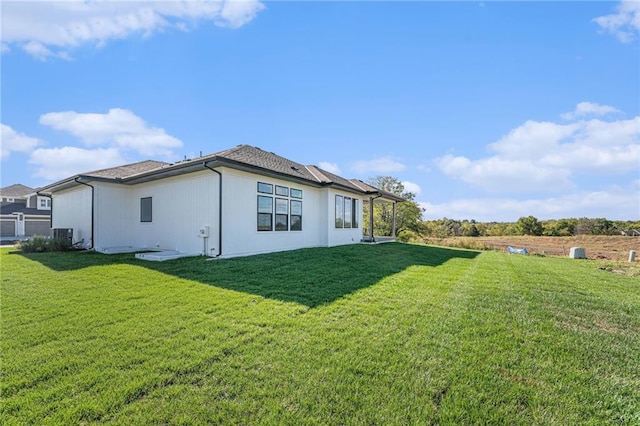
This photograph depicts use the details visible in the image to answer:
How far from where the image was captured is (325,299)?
493 centimetres

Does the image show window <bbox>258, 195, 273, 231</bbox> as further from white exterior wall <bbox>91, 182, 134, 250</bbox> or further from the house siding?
the house siding

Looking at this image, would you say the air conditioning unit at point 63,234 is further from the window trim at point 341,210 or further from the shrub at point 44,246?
the window trim at point 341,210

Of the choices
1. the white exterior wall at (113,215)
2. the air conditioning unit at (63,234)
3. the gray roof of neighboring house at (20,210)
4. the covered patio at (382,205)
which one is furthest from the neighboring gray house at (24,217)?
the covered patio at (382,205)

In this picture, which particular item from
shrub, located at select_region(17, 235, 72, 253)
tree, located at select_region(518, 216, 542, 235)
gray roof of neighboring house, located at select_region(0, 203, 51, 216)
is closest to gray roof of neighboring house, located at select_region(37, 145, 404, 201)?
shrub, located at select_region(17, 235, 72, 253)

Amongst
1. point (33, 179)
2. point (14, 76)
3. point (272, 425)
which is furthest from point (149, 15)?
point (33, 179)

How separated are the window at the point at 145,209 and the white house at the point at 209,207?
0.13 ft

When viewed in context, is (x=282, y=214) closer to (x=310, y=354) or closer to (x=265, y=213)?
(x=265, y=213)

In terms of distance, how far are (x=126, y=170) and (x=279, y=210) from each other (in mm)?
7967

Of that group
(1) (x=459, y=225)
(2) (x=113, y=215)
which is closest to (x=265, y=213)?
(2) (x=113, y=215)

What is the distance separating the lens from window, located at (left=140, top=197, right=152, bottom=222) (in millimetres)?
11328

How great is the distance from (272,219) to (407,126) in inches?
323

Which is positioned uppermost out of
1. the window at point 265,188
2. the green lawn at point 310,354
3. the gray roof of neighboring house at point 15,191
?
the gray roof of neighboring house at point 15,191

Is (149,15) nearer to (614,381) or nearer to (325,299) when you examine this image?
(325,299)

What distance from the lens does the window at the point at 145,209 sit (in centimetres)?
1133
